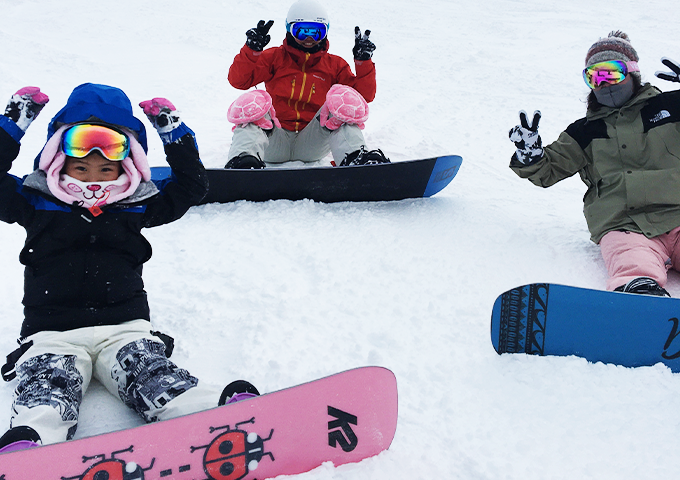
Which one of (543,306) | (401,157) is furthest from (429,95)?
(543,306)

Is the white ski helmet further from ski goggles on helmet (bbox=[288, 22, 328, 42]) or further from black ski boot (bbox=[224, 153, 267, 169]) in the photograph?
black ski boot (bbox=[224, 153, 267, 169])

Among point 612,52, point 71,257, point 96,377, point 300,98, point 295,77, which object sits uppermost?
point 612,52

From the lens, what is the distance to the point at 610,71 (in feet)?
8.84

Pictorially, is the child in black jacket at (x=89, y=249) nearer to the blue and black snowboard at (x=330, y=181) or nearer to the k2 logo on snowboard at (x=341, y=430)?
the k2 logo on snowboard at (x=341, y=430)

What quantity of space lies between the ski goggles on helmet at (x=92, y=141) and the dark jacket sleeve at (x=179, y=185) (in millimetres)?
207

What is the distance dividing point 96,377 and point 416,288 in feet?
4.55

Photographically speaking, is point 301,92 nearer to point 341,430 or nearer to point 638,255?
point 638,255

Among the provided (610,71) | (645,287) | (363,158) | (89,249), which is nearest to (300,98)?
(363,158)

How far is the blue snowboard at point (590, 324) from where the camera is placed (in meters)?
1.98

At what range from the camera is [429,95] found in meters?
6.10

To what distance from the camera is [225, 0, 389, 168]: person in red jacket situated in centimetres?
361

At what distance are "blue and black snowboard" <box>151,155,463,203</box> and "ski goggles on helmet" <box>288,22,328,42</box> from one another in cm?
96

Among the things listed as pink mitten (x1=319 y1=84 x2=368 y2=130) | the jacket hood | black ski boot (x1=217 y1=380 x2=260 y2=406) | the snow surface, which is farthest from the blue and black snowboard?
black ski boot (x1=217 y1=380 x2=260 y2=406)

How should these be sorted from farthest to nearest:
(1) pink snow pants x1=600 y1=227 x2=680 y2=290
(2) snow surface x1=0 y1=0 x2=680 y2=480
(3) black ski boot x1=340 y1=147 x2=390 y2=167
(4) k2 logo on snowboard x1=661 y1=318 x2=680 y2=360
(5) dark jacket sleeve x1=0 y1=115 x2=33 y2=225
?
1. (3) black ski boot x1=340 y1=147 x2=390 y2=167
2. (1) pink snow pants x1=600 y1=227 x2=680 y2=290
3. (4) k2 logo on snowboard x1=661 y1=318 x2=680 y2=360
4. (5) dark jacket sleeve x1=0 y1=115 x2=33 y2=225
5. (2) snow surface x1=0 y1=0 x2=680 y2=480
